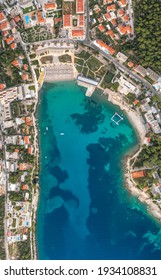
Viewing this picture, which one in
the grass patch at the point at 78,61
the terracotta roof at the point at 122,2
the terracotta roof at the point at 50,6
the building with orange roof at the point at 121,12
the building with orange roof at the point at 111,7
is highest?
the terracotta roof at the point at 50,6

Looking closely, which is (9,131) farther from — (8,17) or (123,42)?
(123,42)

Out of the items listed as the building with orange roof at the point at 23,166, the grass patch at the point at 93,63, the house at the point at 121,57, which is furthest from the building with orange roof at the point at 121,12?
the building with orange roof at the point at 23,166

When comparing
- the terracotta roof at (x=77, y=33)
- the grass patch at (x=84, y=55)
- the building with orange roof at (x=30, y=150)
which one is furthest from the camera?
the grass patch at (x=84, y=55)

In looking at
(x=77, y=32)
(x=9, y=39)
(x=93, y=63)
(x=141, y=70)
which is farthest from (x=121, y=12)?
(x=9, y=39)

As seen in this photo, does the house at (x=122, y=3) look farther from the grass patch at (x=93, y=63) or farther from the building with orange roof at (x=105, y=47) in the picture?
the grass patch at (x=93, y=63)

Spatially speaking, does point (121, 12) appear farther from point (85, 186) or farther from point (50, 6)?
point (85, 186)

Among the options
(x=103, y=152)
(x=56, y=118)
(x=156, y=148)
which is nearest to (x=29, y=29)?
(x=56, y=118)
